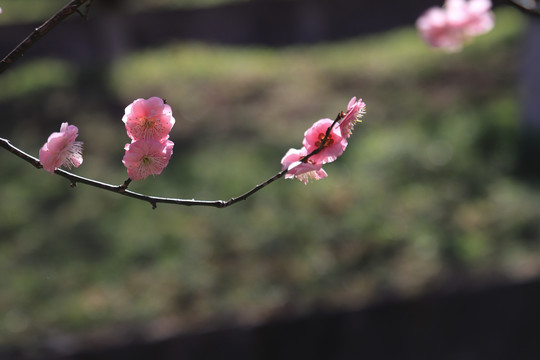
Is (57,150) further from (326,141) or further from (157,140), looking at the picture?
(326,141)

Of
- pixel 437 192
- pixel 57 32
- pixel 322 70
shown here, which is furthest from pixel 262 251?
pixel 57 32

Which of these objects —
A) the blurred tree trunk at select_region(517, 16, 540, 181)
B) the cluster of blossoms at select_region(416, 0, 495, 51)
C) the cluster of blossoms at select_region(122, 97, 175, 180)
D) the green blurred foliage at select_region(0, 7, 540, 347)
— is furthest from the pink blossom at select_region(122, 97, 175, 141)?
the blurred tree trunk at select_region(517, 16, 540, 181)

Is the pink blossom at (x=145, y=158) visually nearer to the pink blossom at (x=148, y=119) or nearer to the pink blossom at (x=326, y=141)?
the pink blossom at (x=148, y=119)

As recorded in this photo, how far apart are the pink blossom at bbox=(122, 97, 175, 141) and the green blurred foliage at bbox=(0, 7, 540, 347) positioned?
1.77 metres

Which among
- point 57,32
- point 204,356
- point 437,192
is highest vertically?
point 57,32

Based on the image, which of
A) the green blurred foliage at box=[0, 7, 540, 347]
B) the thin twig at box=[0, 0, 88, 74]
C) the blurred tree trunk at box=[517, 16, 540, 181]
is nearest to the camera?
the thin twig at box=[0, 0, 88, 74]

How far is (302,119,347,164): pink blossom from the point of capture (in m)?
1.09

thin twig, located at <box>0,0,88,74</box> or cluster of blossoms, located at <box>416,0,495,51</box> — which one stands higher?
cluster of blossoms, located at <box>416,0,495,51</box>

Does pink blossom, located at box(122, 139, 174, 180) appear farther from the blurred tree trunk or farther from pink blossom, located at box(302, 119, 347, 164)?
the blurred tree trunk

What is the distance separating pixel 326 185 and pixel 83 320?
165 centimetres

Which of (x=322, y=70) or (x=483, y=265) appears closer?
(x=483, y=265)

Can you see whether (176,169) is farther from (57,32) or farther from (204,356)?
(57,32)

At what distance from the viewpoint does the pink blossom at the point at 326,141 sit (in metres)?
1.09

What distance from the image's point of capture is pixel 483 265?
3137 millimetres
